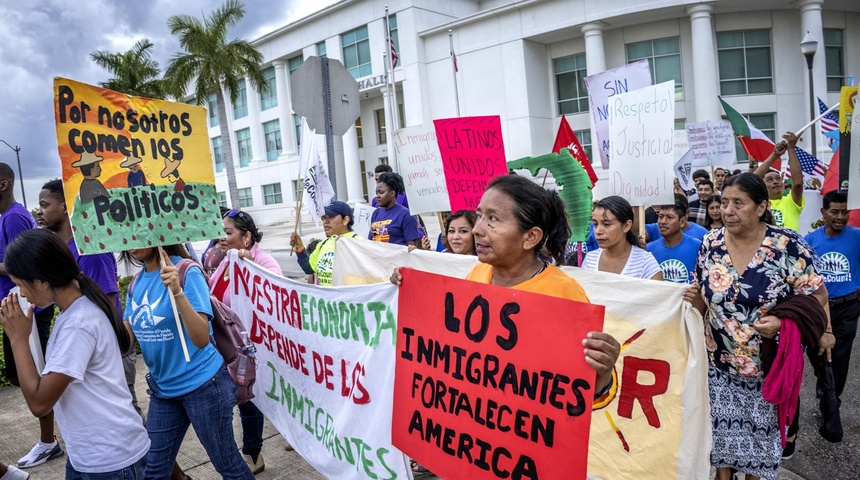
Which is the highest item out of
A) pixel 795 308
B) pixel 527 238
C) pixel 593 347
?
pixel 527 238

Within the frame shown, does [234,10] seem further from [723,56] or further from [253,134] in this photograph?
[723,56]

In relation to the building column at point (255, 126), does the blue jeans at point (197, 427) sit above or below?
below

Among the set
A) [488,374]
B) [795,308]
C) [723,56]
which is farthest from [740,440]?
[723,56]

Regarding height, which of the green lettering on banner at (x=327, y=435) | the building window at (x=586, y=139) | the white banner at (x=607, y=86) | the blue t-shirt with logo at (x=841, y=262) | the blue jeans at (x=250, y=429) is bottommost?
the blue jeans at (x=250, y=429)

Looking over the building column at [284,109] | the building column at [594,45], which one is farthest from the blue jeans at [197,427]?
the building column at [284,109]

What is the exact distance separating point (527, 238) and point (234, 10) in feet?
104

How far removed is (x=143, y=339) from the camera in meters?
3.06

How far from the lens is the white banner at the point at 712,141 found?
12492mm

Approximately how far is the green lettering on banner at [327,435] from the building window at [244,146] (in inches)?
1544

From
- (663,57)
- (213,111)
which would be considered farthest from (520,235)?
(213,111)

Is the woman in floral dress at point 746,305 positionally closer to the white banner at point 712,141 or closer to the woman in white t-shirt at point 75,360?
the woman in white t-shirt at point 75,360

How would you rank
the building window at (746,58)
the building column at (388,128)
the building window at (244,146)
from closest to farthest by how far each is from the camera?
the building window at (746,58), the building column at (388,128), the building window at (244,146)

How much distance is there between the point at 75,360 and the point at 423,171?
4.16m

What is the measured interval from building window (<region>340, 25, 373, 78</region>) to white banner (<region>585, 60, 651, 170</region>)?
26.5 meters
